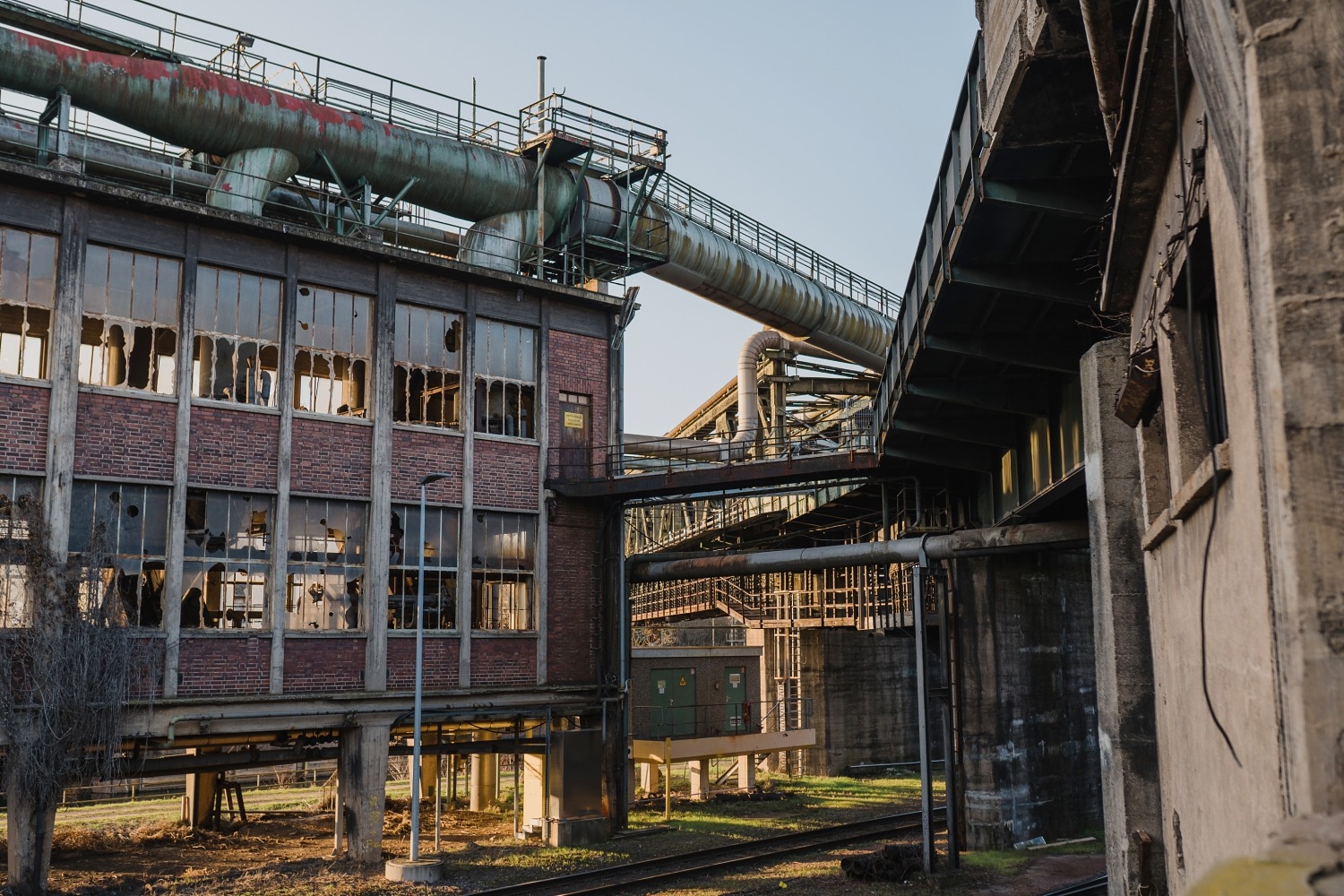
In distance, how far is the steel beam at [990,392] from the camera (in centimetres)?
1695

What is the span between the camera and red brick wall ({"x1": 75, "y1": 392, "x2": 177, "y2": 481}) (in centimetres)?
1870

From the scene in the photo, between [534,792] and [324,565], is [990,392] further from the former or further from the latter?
[534,792]

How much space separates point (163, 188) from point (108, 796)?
16194mm

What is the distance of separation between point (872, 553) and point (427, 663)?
27.7 feet

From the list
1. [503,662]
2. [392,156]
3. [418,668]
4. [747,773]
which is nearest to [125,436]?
[418,668]

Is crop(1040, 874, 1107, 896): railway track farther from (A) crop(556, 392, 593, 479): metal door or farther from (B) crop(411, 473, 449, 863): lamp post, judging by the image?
(A) crop(556, 392, 593, 479): metal door

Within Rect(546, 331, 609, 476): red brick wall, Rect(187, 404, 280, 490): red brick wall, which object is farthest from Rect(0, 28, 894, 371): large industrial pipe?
Rect(187, 404, 280, 490): red brick wall

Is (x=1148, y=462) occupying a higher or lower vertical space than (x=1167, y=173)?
lower

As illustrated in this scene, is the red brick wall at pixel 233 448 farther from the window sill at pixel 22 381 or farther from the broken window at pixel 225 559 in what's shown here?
the window sill at pixel 22 381

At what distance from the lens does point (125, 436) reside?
1906cm

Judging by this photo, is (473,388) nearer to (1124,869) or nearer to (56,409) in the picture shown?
(56,409)

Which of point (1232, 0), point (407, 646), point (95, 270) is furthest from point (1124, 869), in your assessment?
point (95, 270)

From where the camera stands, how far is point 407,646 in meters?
21.6

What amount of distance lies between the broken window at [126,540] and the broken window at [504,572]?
5.76m
